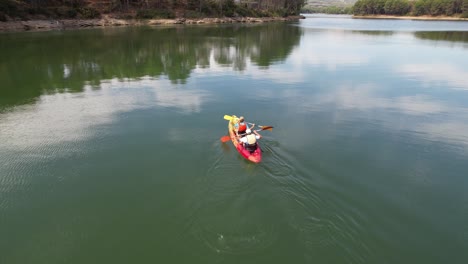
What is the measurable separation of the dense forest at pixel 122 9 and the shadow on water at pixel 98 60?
56.9 ft

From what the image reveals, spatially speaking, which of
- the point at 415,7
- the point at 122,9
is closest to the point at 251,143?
the point at 122,9

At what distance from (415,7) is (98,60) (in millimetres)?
184433

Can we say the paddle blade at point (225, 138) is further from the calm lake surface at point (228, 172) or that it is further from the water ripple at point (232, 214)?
the water ripple at point (232, 214)

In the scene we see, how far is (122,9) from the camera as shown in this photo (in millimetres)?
86750

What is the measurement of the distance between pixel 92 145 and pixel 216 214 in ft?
29.0

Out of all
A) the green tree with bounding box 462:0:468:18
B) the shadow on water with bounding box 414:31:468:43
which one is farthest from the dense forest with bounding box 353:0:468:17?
the shadow on water with bounding box 414:31:468:43

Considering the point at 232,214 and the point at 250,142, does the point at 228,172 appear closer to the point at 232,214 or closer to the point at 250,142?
the point at 250,142

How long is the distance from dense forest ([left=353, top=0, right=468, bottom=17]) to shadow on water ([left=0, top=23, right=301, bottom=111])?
137705 mm

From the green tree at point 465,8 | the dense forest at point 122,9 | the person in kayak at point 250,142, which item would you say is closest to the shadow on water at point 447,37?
the dense forest at point 122,9

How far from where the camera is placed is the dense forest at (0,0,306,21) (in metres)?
65.5

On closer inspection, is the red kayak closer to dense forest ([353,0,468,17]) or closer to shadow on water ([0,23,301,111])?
shadow on water ([0,23,301,111])

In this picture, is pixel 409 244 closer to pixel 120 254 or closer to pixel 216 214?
pixel 216 214

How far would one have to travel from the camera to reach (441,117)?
62.8 ft

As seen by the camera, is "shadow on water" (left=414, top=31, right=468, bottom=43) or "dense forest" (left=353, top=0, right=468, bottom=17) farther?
"dense forest" (left=353, top=0, right=468, bottom=17)
